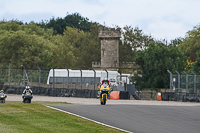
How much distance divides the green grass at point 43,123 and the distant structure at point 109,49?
7459cm

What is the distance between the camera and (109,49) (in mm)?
95875

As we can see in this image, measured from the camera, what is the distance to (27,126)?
51.2 feet

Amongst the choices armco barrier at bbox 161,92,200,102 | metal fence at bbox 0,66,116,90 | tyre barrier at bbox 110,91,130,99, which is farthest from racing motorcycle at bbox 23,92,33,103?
metal fence at bbox 0,66,116,90

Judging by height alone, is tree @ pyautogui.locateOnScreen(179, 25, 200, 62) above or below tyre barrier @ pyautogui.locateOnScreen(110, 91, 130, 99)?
above

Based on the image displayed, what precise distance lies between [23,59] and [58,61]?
1784cm

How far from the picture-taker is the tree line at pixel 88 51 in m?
71.0

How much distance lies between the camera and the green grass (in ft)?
49.3

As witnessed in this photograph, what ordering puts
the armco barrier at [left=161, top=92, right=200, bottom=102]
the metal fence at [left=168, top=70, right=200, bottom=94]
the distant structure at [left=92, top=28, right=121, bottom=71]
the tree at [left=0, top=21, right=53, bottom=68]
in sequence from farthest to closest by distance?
the distant structure at [left=92, top=28, right=121, bottom=71], the tree at [left=0, top=21, right=53, bottom=68], the metal fence at [left=168, top=70, right=200, bottom=94], the armco barrier at [left=161, top=92, right=200, bottom=102]

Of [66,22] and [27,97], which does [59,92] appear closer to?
[27,97]

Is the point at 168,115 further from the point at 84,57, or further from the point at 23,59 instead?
the point at 84,57

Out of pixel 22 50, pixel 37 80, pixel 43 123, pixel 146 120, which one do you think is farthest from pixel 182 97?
pixel 22 50

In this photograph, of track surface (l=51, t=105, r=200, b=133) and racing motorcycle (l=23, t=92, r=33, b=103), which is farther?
racing motorcycle (l=23, t=92, r=33, b=103)

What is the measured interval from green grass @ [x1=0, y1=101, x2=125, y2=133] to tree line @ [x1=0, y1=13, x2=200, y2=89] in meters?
49.4

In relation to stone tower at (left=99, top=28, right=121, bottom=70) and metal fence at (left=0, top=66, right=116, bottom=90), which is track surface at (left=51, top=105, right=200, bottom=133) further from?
stone tower at (left=99, top=28, right=121, bottom=70)
